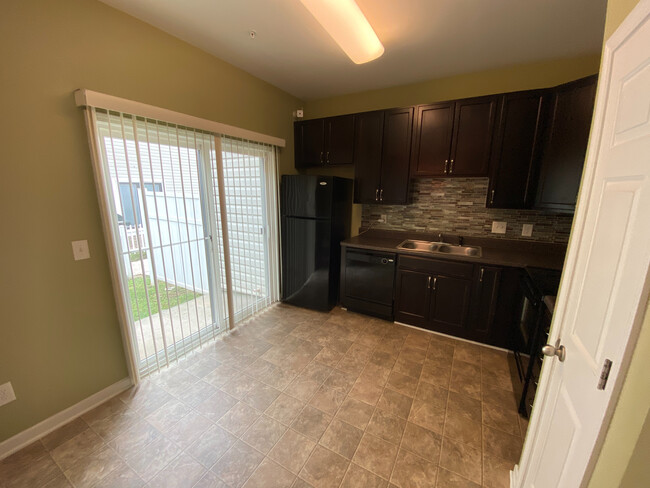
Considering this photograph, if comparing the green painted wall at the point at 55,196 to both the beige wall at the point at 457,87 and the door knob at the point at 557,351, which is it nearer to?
the beige wall at the point at 457,87

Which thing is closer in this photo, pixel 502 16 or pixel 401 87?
pixel 502 16

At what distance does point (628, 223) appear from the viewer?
649 millimetres

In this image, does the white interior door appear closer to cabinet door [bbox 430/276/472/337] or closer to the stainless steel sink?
cabinet door [bbox 430/276/472/337]

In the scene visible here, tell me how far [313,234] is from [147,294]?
66.5 inches

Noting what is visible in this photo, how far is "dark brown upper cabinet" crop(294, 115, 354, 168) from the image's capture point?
3.03 m

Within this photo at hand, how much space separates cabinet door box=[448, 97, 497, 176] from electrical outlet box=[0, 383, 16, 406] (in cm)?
362

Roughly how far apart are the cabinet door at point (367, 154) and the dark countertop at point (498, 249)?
55 centimetres

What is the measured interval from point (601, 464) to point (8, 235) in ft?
8.48

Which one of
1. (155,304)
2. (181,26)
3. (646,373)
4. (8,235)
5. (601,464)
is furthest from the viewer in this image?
(155,304)

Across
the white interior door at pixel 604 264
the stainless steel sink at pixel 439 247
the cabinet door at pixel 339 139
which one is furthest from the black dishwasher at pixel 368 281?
the white interior door at pixel 604 264

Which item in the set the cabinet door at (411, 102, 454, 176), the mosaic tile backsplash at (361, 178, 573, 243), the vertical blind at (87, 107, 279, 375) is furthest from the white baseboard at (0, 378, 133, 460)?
the cabinet door at (411, 102, 454, 176)

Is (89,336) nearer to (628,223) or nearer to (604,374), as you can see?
(604,374)

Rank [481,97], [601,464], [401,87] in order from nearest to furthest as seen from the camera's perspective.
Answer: [601,464] → [481,97] → [401,87]

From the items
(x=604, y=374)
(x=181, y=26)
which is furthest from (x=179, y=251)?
(x=604, y=374)
